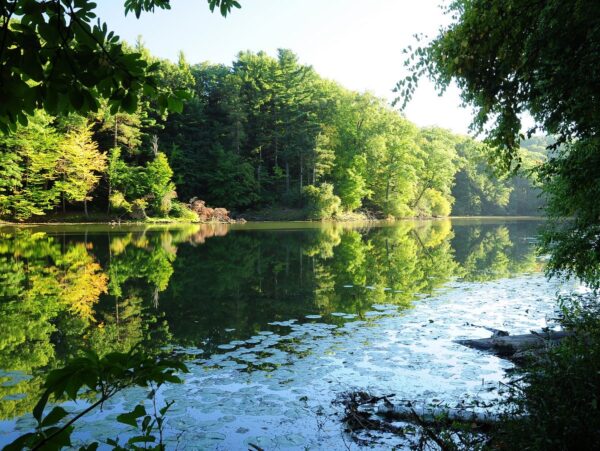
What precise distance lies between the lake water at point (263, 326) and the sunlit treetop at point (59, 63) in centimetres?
Answer: 394

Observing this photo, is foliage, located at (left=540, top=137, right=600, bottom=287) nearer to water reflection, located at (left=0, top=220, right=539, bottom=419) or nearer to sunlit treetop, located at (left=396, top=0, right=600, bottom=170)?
sunlit treetop, located at (left=396, top=0, right=600, bottom=170)

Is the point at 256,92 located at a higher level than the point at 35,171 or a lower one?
higher

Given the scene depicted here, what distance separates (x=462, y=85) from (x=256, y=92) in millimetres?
52057

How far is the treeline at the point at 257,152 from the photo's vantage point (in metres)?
41.8

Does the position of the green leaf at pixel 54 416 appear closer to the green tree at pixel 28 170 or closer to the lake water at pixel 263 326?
the lake water at pixel 263 326

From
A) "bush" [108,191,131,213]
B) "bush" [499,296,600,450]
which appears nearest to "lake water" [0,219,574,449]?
"bush" [499,296,600,450]

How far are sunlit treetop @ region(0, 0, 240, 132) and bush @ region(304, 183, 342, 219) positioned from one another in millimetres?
46798

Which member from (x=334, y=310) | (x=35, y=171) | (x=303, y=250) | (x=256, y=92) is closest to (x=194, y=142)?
(x=256, y=92)

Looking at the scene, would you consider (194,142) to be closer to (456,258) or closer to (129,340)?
(456,258)

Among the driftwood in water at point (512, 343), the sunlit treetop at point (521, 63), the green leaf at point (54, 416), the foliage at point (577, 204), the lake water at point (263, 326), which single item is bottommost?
the lake water at point (263, 326)

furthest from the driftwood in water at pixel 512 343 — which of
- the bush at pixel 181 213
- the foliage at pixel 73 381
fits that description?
the bush at pixel 181 213

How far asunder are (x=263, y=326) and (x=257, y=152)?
47591 mm

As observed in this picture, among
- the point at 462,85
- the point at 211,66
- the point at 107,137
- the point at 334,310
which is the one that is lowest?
the point at 334,310

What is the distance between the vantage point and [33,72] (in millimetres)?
1551
